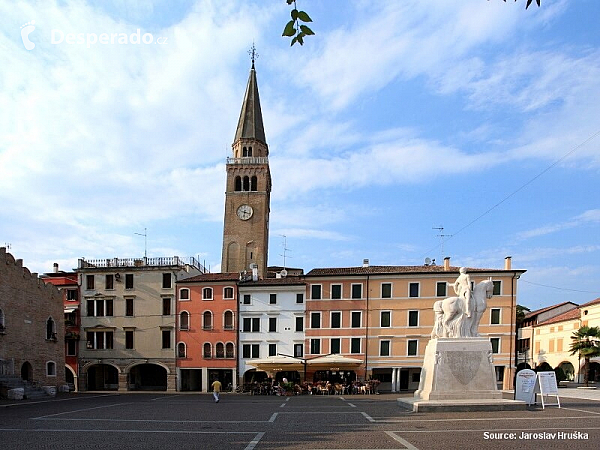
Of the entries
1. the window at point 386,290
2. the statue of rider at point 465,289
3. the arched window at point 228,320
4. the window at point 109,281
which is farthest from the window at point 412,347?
the window at point 109,281

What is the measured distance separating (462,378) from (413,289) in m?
21.9

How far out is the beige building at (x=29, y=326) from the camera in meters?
33.4

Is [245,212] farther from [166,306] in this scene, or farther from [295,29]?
[295,29]

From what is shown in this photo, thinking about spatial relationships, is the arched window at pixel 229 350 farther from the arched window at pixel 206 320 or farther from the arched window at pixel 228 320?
the arched window at pixel 206 320

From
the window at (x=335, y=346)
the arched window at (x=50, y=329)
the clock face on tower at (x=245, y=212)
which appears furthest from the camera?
the clock face on tower at (x=245, y=212)

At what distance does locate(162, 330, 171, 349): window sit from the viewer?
44469 millimetres

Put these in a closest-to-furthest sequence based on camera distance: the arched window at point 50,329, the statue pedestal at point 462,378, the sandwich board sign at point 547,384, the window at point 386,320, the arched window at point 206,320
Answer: the statue pedestal at point 462,378
the sandwich board sign at point 547,384
the arched window at point 50,329
the window at point 386,320
the arched window at point 206,320

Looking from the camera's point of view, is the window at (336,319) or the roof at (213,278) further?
the roof at (213,278)

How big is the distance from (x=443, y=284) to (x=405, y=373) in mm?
7506

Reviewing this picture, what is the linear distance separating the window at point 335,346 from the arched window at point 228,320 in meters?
7.93

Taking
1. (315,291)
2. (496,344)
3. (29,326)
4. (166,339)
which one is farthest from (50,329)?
(496,344)

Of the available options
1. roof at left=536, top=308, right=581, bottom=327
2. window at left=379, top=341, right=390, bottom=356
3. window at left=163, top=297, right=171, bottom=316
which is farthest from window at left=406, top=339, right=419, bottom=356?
roof at left=536, top=308, right=581, bottom=327

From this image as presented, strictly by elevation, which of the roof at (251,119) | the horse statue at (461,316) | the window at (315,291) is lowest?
the window at (315,291)

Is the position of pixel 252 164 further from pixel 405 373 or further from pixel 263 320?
pixel 405 373
